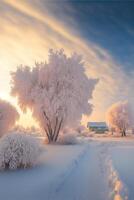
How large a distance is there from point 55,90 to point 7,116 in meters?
13.8

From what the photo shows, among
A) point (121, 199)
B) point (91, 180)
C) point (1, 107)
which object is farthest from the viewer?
point (1, 107)

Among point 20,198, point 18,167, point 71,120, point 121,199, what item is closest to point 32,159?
point 18,167

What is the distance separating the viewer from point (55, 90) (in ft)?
95.3

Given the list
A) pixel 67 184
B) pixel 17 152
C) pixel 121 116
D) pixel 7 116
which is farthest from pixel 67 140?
pixel 121 116

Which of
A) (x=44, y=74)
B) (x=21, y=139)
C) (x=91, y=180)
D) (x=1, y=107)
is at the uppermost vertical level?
(x=44, y=74)

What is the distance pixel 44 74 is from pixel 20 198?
76.1 feet

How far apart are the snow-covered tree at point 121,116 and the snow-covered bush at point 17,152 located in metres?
53.8

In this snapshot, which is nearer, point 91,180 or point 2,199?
point 2,199

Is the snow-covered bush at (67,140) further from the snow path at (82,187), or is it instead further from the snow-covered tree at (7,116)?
the snow path at (82,187)

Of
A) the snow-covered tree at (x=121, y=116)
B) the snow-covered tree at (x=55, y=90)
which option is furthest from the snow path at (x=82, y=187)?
the snow-covered tree at (x=121, y=116)

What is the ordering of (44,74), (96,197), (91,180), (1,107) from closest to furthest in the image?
(96,197) → (91,180) → (44,74) → (1,107)

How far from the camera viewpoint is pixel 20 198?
22.9 feet

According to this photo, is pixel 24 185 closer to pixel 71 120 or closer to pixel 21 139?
pixel 21 139

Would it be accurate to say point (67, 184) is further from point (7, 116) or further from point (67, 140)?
point (7, 116)
